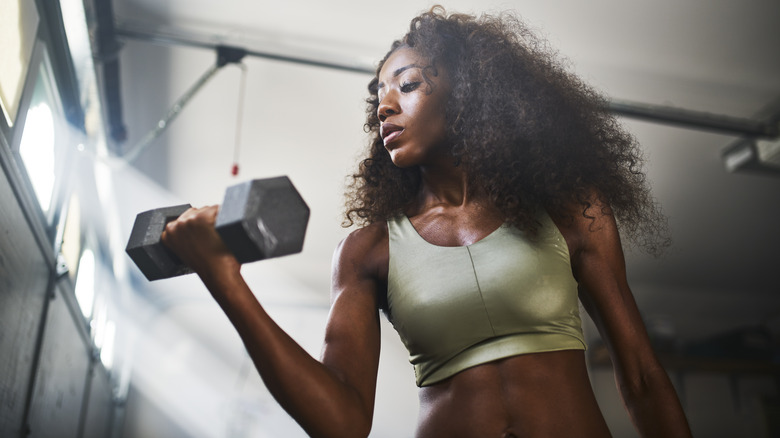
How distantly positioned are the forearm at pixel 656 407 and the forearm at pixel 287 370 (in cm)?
45

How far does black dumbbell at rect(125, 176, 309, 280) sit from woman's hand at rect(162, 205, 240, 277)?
0.02 m

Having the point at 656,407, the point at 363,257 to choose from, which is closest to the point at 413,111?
the point at 363,257

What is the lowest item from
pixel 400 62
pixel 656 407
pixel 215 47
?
pixel 656 407

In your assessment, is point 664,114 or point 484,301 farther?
point 664,114

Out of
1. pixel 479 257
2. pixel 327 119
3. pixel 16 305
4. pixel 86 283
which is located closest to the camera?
pixel 479 257

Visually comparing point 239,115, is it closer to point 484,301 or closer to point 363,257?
point 363,257

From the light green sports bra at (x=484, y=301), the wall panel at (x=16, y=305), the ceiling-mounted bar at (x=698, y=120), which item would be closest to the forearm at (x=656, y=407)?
the light green sports bra at (x=484, y=301)

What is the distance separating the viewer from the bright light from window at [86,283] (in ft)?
10.9

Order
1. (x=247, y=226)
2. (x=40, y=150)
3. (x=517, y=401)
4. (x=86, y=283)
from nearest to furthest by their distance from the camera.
→ (x=247, y=226)
(x=517, y=401)
(x=40, y=150)
(x=86, y=283)

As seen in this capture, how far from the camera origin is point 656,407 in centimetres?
100

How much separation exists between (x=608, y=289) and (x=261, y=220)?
2.03 feet

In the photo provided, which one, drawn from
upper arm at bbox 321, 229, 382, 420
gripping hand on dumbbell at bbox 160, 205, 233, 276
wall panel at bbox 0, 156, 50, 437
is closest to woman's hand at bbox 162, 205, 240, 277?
gripping hand on dumbbell at bbox 160, 205, 233, 276

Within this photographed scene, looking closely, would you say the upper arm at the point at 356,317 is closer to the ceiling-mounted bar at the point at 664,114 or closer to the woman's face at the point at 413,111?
the woman's face at the point at 413,111

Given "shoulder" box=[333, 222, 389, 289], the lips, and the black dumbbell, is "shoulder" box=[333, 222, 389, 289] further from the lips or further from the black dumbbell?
the black dumbbell
